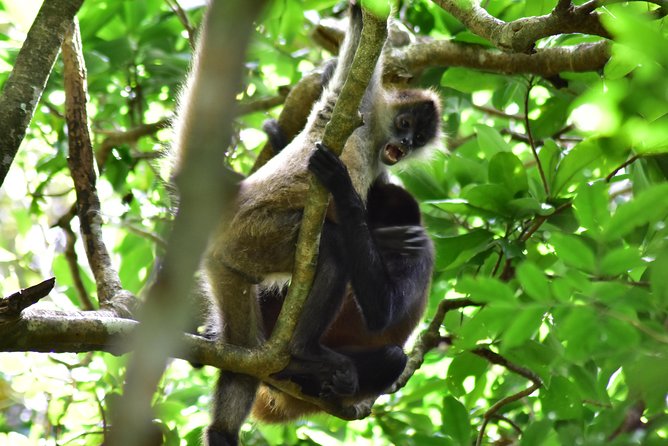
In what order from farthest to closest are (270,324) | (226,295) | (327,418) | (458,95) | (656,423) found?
1. (458,95)
2. (327,418)
3. (270,324)
4. (226,295)
5. (656,423)

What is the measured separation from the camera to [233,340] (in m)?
4.26

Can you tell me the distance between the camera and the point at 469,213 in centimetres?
437

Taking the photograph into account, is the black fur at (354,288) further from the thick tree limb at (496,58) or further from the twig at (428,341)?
the thick tree limb at (496,58)

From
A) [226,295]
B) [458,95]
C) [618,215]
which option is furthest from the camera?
[458,95]

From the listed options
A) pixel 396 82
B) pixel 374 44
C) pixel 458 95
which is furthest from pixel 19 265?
pixel 374 44

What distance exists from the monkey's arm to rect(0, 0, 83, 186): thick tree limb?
4.41ft

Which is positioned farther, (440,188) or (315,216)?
(440,188)

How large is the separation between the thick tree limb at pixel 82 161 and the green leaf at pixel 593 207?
264 centimetres

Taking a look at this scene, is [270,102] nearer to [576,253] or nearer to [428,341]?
[428,341]

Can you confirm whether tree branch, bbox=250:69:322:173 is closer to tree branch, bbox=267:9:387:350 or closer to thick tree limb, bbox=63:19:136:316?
thick tree limb, bbox=63:19:136:316

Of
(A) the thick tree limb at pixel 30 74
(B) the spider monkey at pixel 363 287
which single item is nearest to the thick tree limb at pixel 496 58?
(B) the spider monkey at pixel 363 287

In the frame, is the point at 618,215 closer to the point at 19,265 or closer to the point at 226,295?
the point at 226,295

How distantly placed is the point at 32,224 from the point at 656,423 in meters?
5.87

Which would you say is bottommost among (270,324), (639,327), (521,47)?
(270,324)
